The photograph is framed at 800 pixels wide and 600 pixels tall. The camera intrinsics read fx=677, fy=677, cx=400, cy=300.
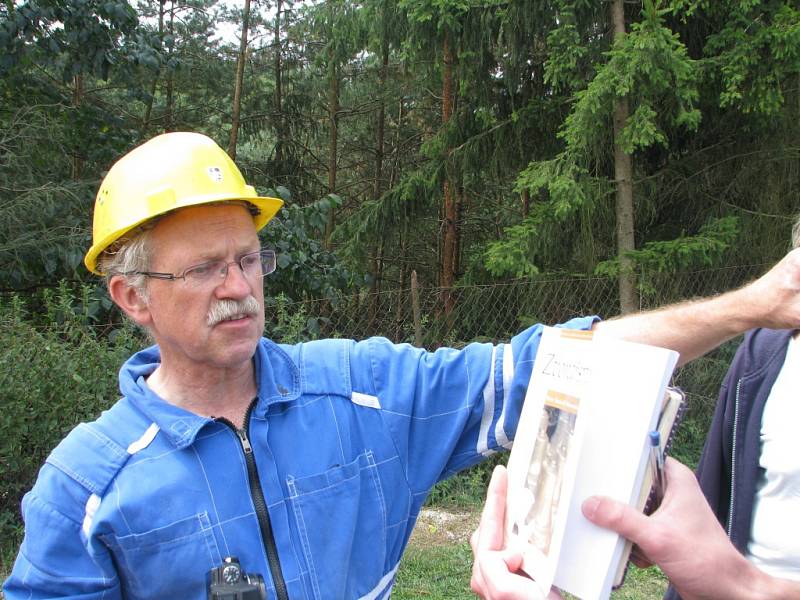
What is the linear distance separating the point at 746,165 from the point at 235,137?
921cm

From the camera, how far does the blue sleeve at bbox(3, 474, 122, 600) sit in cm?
159

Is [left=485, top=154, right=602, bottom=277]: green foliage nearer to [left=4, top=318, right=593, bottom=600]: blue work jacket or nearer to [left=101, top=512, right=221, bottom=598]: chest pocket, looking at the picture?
[left=4, top=318, right=593, bottom=600]: blue work jacket

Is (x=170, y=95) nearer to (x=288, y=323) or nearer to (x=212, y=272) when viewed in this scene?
(x=288, y=323)

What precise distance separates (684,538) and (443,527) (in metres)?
4.35

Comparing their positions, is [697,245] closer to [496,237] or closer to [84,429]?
[84,429]

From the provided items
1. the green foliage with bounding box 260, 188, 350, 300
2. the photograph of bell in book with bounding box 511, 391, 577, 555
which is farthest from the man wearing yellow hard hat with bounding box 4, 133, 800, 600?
the green foliage with bounding box 260, 188, 350, 300

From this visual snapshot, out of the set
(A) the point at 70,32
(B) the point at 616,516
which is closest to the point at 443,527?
(B) the point at 616,516

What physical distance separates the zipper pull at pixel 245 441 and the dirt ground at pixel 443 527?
3464 millimetres

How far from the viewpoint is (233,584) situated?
5.18ft

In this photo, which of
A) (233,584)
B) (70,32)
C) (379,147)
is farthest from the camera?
(379,147)

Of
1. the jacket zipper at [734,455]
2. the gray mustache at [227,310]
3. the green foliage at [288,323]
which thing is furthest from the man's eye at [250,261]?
the green foliage at [288,323]

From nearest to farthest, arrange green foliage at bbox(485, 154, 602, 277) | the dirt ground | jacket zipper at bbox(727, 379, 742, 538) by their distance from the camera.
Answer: jacket zipper at bbox(727, 379, 742, 538) → the dirt ground → green foliage at bbox(485, 154, 602, 277)

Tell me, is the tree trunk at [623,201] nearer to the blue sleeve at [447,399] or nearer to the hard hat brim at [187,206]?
the blue sleeve at [447,399]

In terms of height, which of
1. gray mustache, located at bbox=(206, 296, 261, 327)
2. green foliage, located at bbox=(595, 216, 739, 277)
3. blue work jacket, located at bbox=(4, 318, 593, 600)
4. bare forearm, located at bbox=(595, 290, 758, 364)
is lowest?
blue work jacket, located at bbox=(4, 318, 593, 600)
